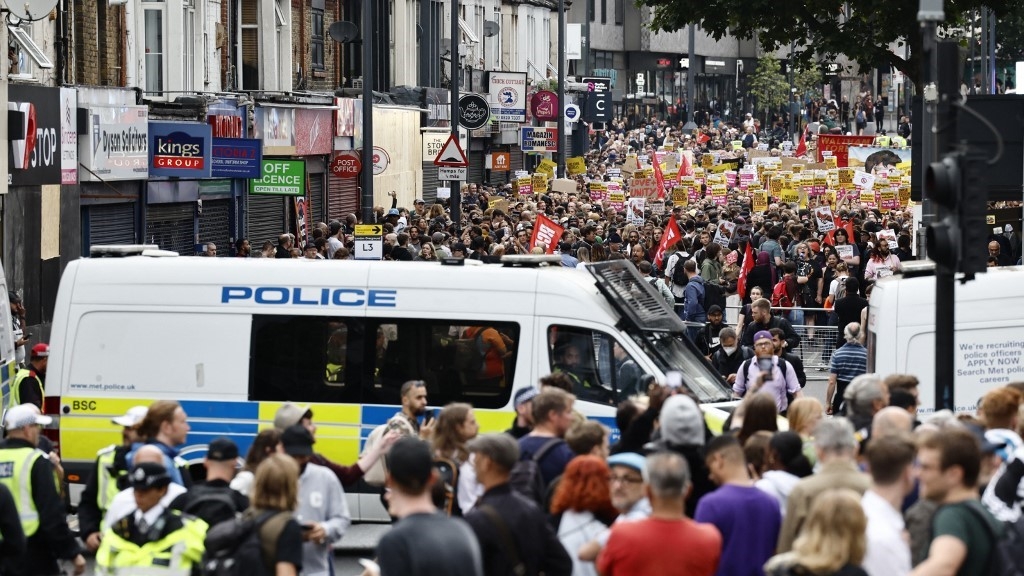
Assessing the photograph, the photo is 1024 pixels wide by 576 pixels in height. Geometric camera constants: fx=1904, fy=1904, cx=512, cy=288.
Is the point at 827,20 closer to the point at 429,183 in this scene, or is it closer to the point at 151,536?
the point at 151,536

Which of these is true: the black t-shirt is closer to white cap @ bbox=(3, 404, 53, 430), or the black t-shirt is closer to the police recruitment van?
white cap @ bbox=(3, 404, 53, 430)

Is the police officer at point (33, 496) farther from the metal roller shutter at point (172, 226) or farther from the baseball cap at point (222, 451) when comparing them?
the metal roller shutter at point (172, 226)

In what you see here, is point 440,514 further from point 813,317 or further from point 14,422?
point 813,317

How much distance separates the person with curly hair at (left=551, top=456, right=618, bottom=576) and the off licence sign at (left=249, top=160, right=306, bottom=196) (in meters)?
21.8

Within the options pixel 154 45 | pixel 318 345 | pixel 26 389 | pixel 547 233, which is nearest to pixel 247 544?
pixel 318 345

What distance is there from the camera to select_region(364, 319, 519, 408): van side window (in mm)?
13773

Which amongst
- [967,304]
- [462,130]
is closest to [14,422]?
[967,304]

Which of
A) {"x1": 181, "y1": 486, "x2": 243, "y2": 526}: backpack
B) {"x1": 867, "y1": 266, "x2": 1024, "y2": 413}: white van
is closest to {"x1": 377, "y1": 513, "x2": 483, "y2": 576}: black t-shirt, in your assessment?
{"x1": 181, "y1": 486, "x2": 243, "y2": 526}: backpack

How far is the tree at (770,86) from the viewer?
3971 inches

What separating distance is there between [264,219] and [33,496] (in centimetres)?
2640

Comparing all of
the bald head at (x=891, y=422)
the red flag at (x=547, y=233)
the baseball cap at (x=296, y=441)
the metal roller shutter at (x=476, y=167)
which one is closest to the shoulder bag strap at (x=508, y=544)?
the baseball cap at (x=296, y=441)

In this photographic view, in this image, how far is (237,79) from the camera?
3578 cm

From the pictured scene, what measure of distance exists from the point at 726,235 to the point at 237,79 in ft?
34.7

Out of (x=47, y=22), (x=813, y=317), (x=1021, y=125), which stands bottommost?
(x=813, y=317)
